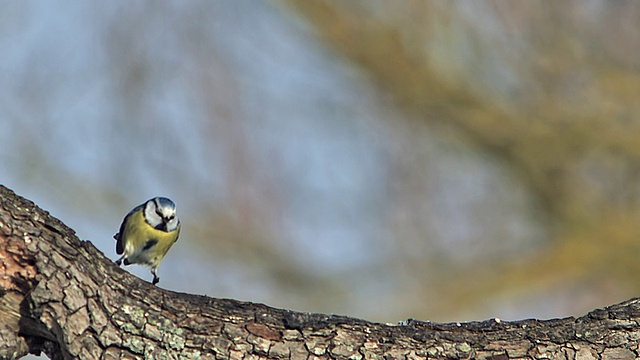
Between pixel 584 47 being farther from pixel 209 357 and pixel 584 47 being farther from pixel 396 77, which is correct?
pixel 209 357

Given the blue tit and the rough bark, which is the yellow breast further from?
the rough bark

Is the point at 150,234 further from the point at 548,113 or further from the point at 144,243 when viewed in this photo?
the point at 548,113

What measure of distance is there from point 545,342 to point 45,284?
1.45 meters

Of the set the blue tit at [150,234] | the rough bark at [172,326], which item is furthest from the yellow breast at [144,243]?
the rough bark at [172,326]

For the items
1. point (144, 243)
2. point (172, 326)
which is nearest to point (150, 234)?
point (144, 243)

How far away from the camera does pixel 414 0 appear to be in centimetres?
677

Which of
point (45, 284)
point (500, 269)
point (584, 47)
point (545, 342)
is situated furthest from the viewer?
point (500, 269)

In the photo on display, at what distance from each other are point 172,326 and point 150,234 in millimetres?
2455

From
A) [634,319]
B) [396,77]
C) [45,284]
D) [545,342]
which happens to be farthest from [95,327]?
[396,77]

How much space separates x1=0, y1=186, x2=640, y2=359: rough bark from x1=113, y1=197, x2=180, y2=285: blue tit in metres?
2.33

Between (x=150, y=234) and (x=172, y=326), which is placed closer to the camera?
(x=172, y=326)

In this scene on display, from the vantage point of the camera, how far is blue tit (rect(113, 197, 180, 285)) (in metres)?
5.06

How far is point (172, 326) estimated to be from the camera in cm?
268

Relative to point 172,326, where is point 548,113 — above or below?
above
